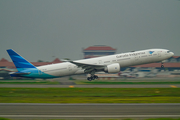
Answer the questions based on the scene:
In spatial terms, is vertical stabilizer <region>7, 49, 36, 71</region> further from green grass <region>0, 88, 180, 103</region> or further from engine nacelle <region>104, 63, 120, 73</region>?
engine nacelle <region>104, 63, 120, 73</region>

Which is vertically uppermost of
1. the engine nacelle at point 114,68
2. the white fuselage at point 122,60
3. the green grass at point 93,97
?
the white fuselage at point 122,60

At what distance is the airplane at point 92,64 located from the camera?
31597mm

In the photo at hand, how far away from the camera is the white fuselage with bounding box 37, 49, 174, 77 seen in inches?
1245

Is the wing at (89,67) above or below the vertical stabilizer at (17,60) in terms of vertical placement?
below

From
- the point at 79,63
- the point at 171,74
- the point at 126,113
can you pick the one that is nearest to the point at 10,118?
the point at 126,113

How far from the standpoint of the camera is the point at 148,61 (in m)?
32.0

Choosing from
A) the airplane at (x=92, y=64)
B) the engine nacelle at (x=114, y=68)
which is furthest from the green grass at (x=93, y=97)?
the airplane at (x=92, y=64)

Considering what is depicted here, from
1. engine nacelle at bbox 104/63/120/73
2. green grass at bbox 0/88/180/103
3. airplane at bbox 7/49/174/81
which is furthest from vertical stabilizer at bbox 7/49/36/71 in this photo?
engine nacelle at bbox 104/63/120/73

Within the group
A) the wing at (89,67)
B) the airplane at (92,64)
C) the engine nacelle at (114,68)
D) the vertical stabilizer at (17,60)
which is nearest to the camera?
the engine nacelle at (114,68)

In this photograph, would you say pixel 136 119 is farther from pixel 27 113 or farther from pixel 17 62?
pixel 17 62

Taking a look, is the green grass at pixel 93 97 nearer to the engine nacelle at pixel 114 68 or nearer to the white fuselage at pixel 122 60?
the engine nacelle at pixel 114 68

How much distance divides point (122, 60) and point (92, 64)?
4.68 m

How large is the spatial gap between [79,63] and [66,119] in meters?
21.8

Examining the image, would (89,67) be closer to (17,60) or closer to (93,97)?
(17,60)
